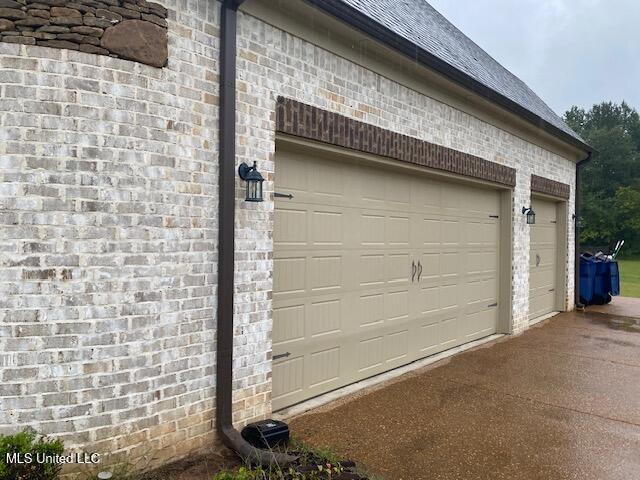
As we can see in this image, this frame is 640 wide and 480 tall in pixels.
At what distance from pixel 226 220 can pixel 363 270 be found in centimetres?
218

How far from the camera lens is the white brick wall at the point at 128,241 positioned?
9.89ft

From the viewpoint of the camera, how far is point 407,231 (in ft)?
20.3

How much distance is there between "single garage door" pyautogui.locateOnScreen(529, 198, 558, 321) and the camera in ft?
32.0

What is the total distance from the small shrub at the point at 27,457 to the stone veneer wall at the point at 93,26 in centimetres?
234

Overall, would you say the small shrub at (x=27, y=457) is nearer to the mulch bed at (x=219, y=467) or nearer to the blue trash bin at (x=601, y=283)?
the mulch bed at (x=219, y=467)

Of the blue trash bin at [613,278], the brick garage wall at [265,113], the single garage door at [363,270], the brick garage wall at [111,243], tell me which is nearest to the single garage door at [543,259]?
the blue trash bin at [613,278]

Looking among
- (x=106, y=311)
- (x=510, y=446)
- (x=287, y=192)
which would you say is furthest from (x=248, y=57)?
(x=510, y=446)

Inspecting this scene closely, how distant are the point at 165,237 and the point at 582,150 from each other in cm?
1044

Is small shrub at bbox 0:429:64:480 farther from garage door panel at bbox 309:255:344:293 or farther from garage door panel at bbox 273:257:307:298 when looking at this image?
garage door panel at bbox 309:255:344:293

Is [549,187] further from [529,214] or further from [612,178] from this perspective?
[612,178]

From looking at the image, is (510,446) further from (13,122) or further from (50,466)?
(13,122)

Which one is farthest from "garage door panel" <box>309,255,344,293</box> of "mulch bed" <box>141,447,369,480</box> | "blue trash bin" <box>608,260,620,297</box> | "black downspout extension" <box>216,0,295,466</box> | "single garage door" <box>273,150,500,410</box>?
"blue trash bin" <box>608,260,620,297</box>

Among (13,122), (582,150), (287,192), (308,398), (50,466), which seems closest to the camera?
(50,466)

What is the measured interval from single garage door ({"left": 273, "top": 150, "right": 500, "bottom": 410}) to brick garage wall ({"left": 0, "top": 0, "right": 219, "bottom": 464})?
1078mm
